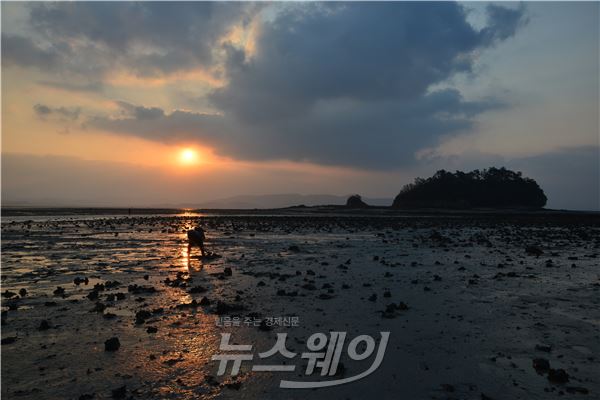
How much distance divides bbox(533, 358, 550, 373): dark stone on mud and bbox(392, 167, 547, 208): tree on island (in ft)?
460

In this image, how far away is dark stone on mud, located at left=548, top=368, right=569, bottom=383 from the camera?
6.89 meters

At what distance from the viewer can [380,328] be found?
390 inches

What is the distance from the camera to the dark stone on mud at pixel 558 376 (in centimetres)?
689

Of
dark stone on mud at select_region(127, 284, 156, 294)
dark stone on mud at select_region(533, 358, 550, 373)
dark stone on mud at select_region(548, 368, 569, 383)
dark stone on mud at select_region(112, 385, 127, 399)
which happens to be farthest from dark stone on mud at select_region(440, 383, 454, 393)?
dark stone on mud at select_region(127, 284, 156, 294)

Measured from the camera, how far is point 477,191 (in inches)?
5753

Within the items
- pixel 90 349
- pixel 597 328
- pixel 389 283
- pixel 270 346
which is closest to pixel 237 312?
pixel 270 346

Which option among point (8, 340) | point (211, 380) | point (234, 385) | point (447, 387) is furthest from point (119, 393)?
point (447, 387)

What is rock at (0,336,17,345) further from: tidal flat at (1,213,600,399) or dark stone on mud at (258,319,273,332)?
dark stone on mud at (258,319,273,332)

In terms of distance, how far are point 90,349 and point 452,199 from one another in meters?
149

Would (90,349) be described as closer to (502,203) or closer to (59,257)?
(59,257)

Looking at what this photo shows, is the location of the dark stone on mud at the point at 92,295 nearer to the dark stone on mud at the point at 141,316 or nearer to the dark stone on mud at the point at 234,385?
the dark stone on mud at the point at 141,316

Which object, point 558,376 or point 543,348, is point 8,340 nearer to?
point 558,376

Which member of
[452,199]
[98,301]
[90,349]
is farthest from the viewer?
[452,199]

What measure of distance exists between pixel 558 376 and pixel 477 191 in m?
153
